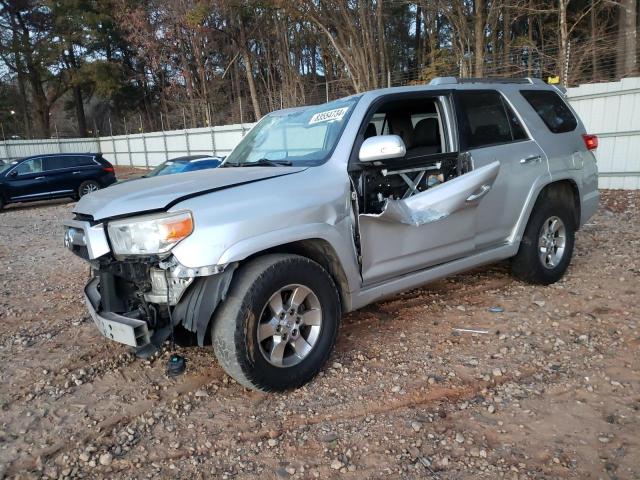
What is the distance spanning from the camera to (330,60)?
2447 centimetres

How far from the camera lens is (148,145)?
2678 cm

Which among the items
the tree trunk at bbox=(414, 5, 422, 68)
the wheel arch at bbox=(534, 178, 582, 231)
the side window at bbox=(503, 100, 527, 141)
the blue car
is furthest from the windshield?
the tree trunk at bbox=(414, 5, 422, 68)

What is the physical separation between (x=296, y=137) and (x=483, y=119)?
1.65 m

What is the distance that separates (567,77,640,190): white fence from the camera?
375 inches

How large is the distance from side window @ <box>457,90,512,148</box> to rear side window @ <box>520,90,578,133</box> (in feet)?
1.63

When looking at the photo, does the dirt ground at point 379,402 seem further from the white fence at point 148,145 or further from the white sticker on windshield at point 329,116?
the white fence at point 148,145

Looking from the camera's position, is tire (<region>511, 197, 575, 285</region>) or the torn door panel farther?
tire (<region>511, 197, 575, 285</region>)

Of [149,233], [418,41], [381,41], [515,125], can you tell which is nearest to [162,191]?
[149,233]

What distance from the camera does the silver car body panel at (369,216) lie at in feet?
8.87

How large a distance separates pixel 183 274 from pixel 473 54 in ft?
55.8

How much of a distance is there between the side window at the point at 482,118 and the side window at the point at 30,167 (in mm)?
14289

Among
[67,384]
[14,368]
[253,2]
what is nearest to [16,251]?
[14,368]

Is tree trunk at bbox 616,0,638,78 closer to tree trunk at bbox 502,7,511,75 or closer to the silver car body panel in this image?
tree trunk at bbox 502,7,511,75

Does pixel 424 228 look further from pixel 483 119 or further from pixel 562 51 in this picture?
pixel 562 51
